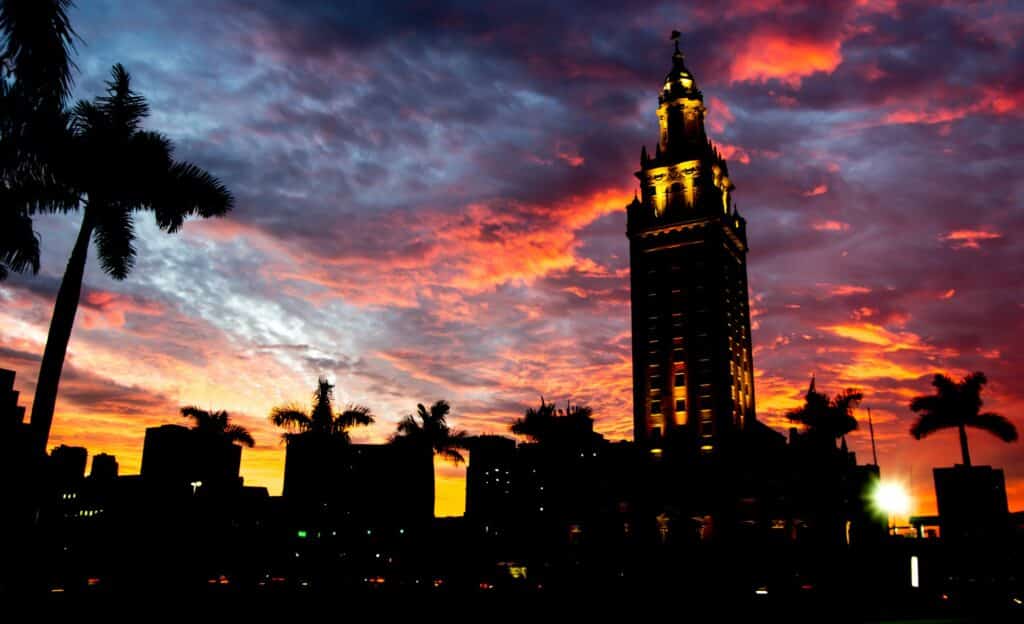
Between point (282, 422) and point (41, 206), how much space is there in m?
31.8

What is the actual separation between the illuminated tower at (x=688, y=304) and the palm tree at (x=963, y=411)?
146ft

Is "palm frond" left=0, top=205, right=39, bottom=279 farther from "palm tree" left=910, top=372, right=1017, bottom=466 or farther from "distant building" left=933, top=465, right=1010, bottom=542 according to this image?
"palm tree" left=910, top=372, right=1017, bottom=466

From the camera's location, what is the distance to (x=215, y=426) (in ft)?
192

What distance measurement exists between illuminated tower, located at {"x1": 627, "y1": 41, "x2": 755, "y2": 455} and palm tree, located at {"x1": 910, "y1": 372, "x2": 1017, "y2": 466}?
1752 inches

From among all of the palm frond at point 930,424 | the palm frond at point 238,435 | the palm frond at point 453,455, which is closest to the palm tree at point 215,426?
the palm frond at point 238,435

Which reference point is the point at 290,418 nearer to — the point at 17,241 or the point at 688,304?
the point at 17,241

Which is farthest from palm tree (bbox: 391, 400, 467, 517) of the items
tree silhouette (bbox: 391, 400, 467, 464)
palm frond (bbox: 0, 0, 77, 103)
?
palm frond (bbox: 0, 0, 77, 103)

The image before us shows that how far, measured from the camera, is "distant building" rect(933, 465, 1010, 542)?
170 feet

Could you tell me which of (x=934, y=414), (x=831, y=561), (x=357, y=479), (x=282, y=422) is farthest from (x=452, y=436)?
(x=934, y=414)

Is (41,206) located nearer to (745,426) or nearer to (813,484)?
(813,484)

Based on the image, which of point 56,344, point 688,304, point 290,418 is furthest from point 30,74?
point 688,304

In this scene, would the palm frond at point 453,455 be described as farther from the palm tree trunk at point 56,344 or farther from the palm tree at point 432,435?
the palm tree trunk at point 56,344

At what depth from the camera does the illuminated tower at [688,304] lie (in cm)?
11044

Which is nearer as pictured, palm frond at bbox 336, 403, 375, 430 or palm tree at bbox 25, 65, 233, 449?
palm tree at bbox 25, 65, 233, 449
